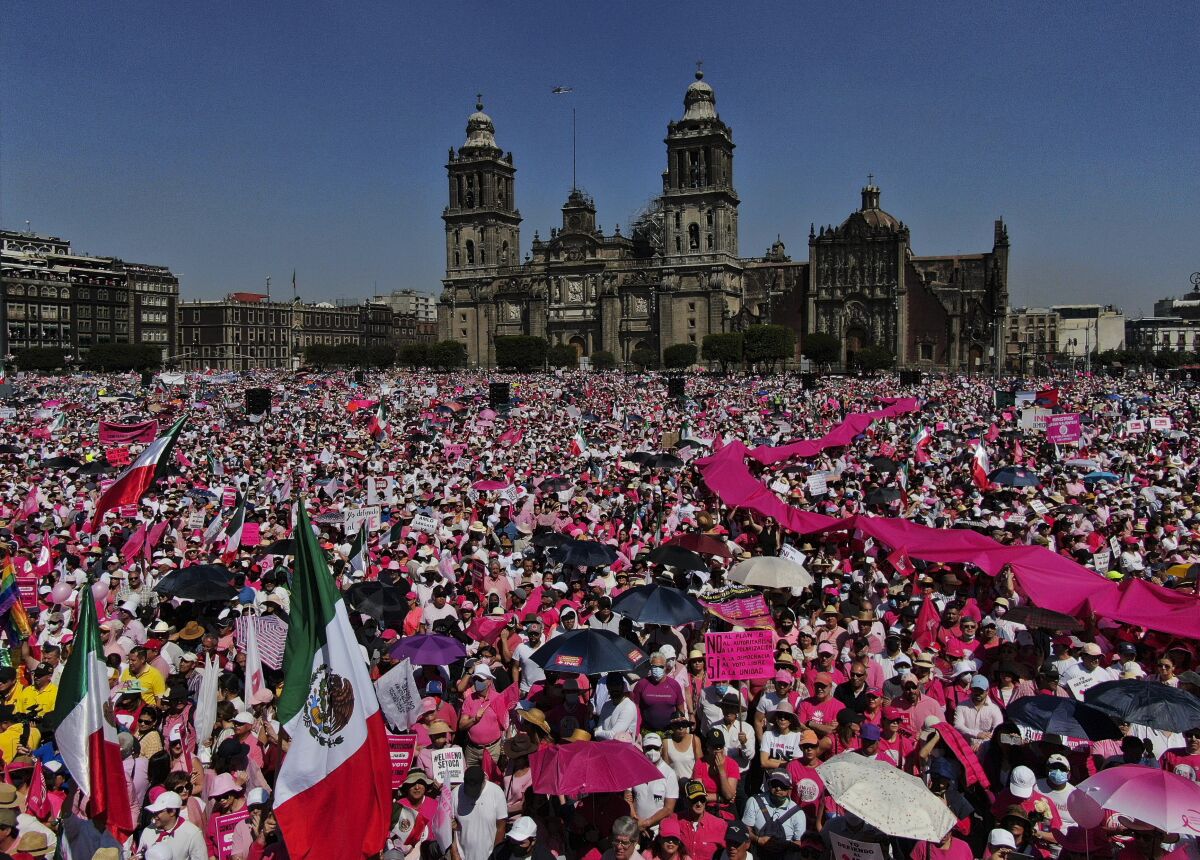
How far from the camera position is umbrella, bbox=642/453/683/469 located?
69.5ft

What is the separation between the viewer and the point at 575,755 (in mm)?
6199

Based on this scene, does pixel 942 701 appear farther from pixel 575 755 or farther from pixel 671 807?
pixel 575 755

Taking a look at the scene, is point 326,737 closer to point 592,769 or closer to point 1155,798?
point 592,769

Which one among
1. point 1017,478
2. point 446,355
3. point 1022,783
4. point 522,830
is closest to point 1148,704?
point 1022,783

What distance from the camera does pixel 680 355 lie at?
3484 inches

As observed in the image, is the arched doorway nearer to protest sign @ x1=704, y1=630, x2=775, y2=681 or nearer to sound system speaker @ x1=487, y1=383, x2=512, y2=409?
sound system speaker @ x1=487, y1=383, x2=512, y2=409

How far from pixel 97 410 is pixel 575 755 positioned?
118ft

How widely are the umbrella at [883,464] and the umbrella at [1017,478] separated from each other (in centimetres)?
229

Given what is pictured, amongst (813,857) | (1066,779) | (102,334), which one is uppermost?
(102,334)

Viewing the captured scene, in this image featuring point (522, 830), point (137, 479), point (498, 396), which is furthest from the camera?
point (498, 396)

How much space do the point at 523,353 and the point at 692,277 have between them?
1853 centimetres

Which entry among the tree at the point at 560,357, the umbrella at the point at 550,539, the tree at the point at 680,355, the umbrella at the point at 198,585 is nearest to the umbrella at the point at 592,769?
the umbrella at the point at 198,585

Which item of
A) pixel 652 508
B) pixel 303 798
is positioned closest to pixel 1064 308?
pixel 652 508

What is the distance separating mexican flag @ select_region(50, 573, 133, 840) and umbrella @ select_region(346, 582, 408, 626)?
12.6 ft
